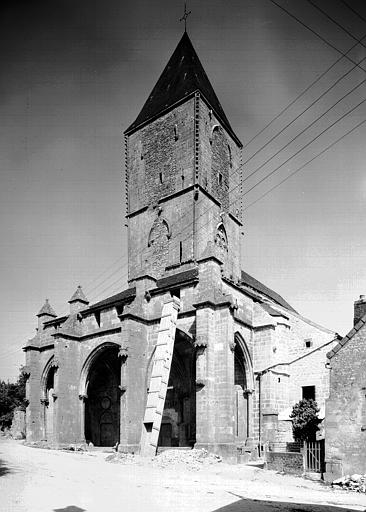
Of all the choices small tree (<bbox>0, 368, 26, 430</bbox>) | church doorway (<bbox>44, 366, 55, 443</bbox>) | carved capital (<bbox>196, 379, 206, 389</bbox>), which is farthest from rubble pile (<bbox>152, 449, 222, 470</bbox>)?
small tree (<bbox>0, 368, 26, 430</bbox>)

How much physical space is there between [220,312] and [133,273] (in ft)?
38.2

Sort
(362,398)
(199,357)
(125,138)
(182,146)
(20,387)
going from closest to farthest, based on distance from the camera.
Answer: (362,398) < (199,357) < (182,146) < (125,138) < (20,387)

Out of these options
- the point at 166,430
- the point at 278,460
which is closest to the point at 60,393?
the point at 166,430

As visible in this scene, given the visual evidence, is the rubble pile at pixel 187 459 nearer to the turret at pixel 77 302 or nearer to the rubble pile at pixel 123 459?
the rubble pile at pixel 123 459

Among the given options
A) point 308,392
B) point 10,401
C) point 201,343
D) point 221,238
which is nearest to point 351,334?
point 201,343

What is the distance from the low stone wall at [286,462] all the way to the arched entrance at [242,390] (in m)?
6.71

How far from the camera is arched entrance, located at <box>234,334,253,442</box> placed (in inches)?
977

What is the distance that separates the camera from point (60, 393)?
26.6 m

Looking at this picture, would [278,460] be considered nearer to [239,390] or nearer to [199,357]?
[199,357]

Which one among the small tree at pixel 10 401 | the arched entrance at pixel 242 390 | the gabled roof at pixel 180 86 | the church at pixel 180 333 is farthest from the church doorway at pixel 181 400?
the small tree at pixel 10 401

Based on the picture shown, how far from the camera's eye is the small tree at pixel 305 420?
17922 millimetres

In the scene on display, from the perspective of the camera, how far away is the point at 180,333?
23.8 metres

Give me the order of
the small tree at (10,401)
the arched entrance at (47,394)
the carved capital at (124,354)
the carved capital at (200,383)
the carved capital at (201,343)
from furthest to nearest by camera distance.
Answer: the small tree at (10,401)
the arched entrance at (47,394)
the carved capital at (124,354)
the carved capital at (201,343)
the carved capital at (200,383)

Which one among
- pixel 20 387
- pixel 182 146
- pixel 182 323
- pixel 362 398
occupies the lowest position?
pixel 20 387
